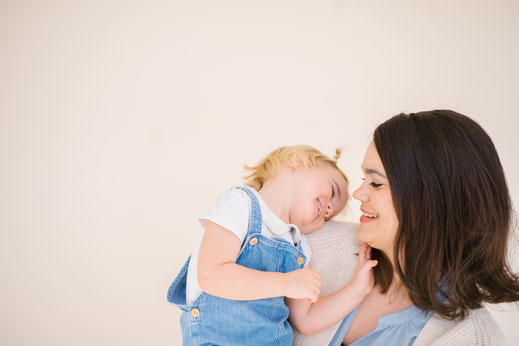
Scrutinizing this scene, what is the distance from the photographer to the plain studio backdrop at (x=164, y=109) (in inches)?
92.7

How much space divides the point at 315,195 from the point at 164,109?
1.36 metres

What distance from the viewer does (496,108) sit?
2322 millimetres

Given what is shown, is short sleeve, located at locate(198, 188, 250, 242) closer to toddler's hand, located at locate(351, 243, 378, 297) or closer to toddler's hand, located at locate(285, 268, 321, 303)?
toddler's hand, located at locate(285, 268, 321, 303)

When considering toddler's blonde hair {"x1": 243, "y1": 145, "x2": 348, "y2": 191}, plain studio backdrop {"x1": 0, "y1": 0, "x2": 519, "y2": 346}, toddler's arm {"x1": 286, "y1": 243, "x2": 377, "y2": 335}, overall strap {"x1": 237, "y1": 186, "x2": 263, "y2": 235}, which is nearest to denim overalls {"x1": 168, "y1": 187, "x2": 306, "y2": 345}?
overall strap {"x1": 237, "y1": 186, "x2": 263, "y2": 235}

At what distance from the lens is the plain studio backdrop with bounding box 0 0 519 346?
2.36 meters

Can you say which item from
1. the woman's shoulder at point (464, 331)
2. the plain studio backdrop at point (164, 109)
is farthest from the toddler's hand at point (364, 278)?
the plain studio backdrop at point (164, 109)

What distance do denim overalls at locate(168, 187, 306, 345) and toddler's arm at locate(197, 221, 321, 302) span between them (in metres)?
0.12

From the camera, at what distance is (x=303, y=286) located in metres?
1.23

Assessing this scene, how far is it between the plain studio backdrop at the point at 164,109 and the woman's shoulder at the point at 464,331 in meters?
1.33

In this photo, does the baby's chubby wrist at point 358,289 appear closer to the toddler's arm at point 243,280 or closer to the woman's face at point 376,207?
the woman's face at point 376,207

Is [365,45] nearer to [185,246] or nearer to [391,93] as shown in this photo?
[391,93]

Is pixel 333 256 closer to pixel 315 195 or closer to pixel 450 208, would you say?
pixel 315 195

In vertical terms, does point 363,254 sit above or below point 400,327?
above

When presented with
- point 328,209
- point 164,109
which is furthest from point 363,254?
point 164,109
